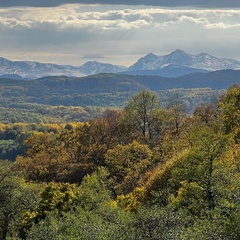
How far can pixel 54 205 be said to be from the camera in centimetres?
4584

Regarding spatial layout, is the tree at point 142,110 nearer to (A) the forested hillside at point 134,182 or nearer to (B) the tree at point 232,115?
(A) the forested hillside at point 134,182

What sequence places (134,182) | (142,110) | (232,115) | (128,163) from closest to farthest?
(134,182) < (232,115) < (128,163) < (142,110)

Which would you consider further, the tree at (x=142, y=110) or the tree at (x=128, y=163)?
the tree at (x=142, y=110)

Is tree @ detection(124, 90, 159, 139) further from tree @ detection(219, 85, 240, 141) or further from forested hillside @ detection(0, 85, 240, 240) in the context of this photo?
tree @ detection(219, 85, 240, 141)

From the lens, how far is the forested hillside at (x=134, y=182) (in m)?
26.6

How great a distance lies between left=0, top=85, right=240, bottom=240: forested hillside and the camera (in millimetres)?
26625

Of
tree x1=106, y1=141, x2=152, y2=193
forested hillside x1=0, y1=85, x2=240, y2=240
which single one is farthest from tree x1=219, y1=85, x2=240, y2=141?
tree x1=106, y1=141, x2=152, y2=193

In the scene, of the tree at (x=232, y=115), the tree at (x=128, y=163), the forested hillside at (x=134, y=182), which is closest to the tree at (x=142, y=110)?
the forested hillside at (x=134, y=182)

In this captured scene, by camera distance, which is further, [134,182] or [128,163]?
[128,163]

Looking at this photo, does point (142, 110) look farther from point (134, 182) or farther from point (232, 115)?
point (134, 182)

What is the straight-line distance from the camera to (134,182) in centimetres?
6009

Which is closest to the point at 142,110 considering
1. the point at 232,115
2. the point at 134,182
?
the point at 232,115

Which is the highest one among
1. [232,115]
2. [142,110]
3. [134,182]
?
[232,115]

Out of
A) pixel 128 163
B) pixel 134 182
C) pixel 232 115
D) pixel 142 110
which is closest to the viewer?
pixel 134 182
